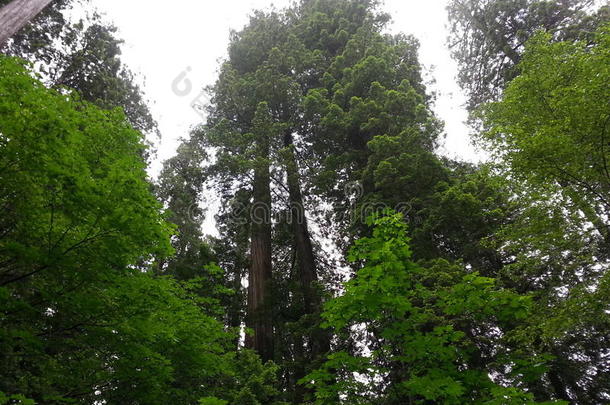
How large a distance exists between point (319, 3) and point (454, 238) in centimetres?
1243

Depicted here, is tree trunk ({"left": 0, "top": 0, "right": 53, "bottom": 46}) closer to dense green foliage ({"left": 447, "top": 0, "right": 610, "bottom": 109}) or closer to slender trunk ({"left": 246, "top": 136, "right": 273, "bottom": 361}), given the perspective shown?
slender trunk ({"left": 246, "top": 136, "right": 273, "bottom": 361})

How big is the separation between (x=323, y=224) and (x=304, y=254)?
6.63 feet

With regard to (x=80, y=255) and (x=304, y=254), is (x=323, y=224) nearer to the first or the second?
(x=304, y=254)

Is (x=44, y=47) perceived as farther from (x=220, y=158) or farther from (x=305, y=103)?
(x=305, y=103)

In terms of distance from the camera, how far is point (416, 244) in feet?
28.0

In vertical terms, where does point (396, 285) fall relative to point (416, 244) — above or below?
below

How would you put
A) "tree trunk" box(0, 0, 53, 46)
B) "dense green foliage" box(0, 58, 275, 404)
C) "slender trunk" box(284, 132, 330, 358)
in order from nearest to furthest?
"dense green foliage" box(0, 58, 275, 404) → "tree trunk" box(0, 0, 53, 46) → "slender trunk" box(284, 132, 330, 358)

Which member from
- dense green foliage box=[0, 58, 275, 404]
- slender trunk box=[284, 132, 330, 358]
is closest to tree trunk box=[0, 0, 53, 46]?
dense green foliage box=[0, 58, 275, 404]

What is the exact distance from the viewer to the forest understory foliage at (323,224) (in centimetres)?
373

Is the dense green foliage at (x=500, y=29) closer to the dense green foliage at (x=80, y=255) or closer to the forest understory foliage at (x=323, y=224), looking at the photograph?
the forest understory foliage at (x=323, y=224)

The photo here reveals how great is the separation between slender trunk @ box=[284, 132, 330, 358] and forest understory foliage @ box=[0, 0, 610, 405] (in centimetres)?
10

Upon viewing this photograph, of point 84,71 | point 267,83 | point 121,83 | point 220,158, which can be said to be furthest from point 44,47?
point 267,83

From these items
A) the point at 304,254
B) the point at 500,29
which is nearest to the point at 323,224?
the point at 304,254

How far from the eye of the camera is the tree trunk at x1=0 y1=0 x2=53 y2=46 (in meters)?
7.26
